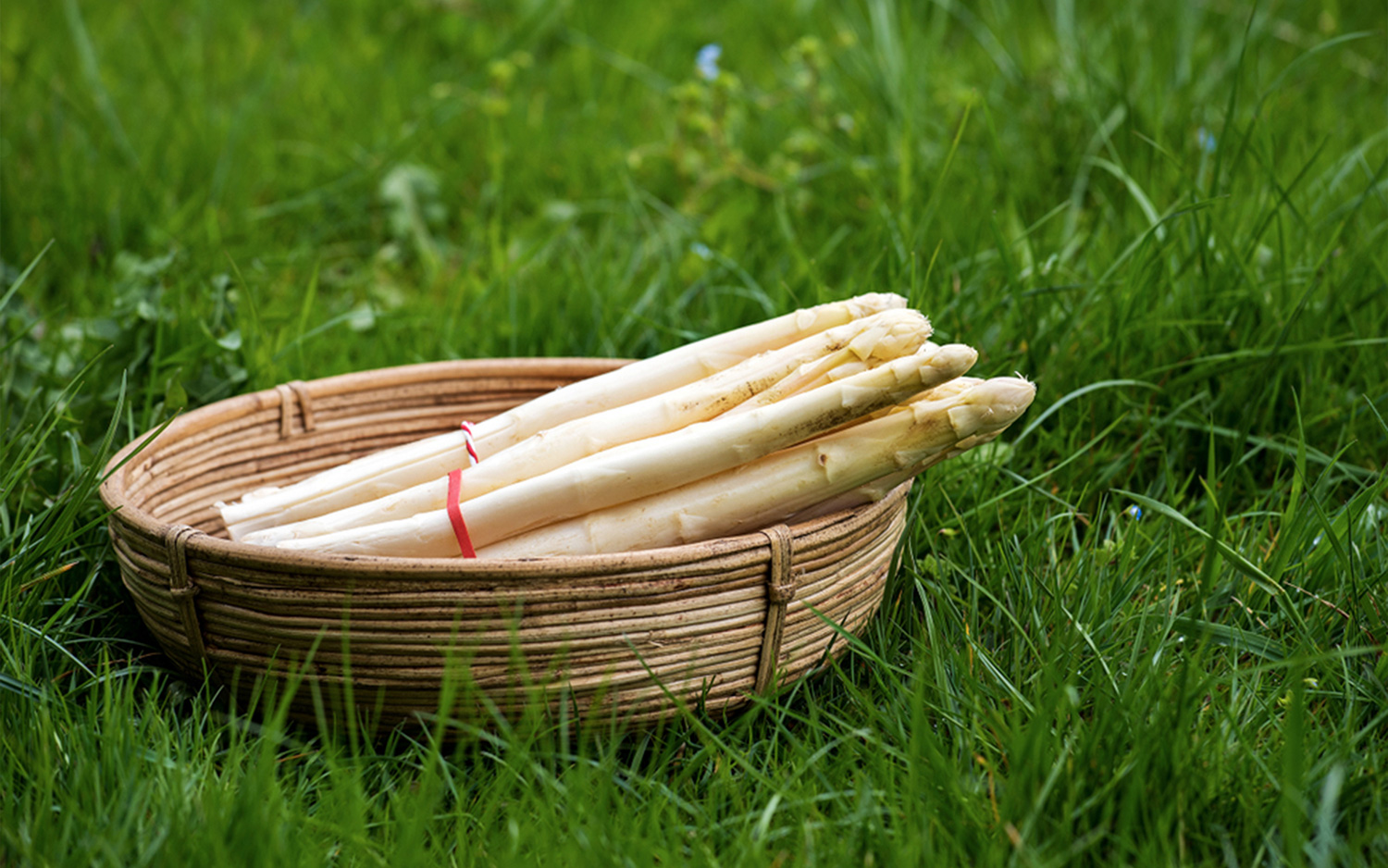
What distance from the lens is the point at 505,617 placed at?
1699 mm

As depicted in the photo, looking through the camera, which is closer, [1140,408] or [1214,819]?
[1214,819]

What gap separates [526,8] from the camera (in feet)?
16.7

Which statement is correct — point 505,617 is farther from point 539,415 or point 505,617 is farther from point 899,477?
point 899,477

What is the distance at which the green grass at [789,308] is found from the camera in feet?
5.28

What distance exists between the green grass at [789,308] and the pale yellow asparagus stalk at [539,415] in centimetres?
37

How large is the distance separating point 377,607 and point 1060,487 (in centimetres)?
145

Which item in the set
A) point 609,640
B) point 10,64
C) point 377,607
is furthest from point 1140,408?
point 10,64

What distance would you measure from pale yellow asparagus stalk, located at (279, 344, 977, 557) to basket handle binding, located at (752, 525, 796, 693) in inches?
6.6

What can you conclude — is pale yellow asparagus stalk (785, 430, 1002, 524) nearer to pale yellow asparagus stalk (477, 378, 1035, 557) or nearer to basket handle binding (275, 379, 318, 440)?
pale yellow asparagus stalk (477, 378, 1035, 557)

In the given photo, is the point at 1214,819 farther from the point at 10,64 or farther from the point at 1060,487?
the point at 10,64

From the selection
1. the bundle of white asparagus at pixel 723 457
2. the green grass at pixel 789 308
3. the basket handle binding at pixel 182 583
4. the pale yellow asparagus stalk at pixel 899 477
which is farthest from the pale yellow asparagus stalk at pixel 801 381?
the basket handle binding at pixel 182 583

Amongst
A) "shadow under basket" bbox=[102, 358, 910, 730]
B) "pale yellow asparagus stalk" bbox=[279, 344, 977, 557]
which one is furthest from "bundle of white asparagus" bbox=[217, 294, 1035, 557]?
"shadow under basket" bbox=[102, 358, 910, 730]

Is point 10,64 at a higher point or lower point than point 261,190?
higher

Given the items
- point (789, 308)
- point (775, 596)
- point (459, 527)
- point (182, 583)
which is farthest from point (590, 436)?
point (789, 308)
